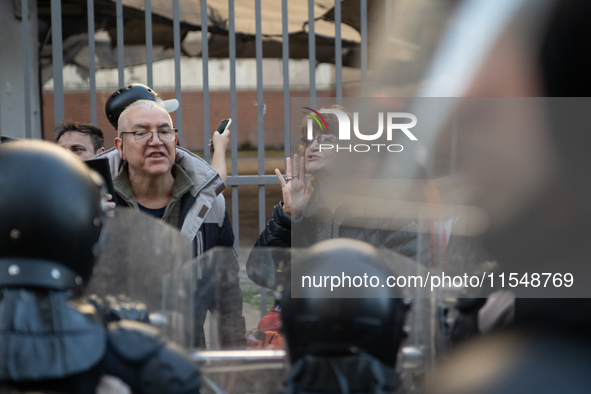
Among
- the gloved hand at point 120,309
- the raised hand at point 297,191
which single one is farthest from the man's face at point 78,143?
the gloved hand at point 120,309

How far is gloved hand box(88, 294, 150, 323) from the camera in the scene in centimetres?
106

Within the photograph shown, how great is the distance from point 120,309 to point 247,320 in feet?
0.90

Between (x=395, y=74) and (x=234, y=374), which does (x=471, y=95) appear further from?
(x=395, y=74)

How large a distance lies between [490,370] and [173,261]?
2.09 feet

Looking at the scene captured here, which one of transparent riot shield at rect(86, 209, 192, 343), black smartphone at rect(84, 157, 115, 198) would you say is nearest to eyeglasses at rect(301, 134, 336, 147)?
transparent riot shield at rect(86, 209, 192, 343)

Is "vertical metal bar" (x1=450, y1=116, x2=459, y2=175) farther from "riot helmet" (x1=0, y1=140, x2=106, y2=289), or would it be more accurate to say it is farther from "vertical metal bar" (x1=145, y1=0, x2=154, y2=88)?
"vertical metal bar" (x1=145, y1=0, x2=154, y2=88)

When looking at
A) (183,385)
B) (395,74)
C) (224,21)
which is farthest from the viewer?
(224,21)

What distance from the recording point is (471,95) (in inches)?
39.4

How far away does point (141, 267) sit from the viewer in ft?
3.69

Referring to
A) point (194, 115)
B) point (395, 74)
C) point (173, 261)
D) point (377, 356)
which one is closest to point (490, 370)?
point (377, 356)

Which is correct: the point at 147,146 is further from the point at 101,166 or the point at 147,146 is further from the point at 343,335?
the point at 343,335

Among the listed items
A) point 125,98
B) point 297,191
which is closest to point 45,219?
point 297,191

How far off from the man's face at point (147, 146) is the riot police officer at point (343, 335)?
4.39ft

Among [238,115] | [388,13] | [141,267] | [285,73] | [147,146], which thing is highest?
[238,115]
